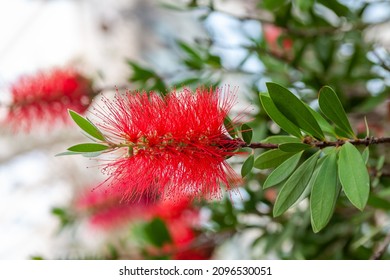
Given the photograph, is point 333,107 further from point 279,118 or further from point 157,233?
point 157,233

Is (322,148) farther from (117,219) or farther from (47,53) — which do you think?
(47,53)

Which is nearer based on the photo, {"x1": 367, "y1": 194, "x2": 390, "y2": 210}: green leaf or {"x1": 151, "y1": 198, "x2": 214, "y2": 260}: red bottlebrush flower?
{"x1": 367, "y1": 194, "x2": 390, "y2": 210}: green leaf

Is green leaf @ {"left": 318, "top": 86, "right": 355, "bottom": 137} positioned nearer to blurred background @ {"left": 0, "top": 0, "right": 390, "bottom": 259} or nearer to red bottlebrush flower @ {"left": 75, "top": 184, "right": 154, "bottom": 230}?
blurred background @ {"left": 0, "top": 0, "right": 390, "bottom": 259}

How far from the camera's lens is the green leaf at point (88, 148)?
84 cm

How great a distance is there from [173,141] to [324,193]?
0.23 meters

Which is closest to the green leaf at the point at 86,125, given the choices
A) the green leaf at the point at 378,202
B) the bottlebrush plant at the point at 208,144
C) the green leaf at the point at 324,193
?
the bottlebrush plant at the point at 208,144

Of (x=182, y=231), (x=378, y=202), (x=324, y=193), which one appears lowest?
(x=182, y=231)

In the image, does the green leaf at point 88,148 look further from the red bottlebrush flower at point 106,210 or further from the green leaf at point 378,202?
the red bottlebrush flower at point 106,210

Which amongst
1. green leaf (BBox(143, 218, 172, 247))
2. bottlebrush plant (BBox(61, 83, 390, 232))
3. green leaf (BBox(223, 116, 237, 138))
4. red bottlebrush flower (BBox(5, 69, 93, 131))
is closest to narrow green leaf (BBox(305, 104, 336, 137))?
bottlebrush plant (BBox(61, 83, 390, 232))

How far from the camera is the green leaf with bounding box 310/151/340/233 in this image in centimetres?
82

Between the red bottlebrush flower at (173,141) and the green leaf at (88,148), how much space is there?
0.03 metres

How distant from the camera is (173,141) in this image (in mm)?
856

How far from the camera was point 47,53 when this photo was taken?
366 centimetres

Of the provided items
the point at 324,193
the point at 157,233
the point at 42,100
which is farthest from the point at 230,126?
the point at 157,233
